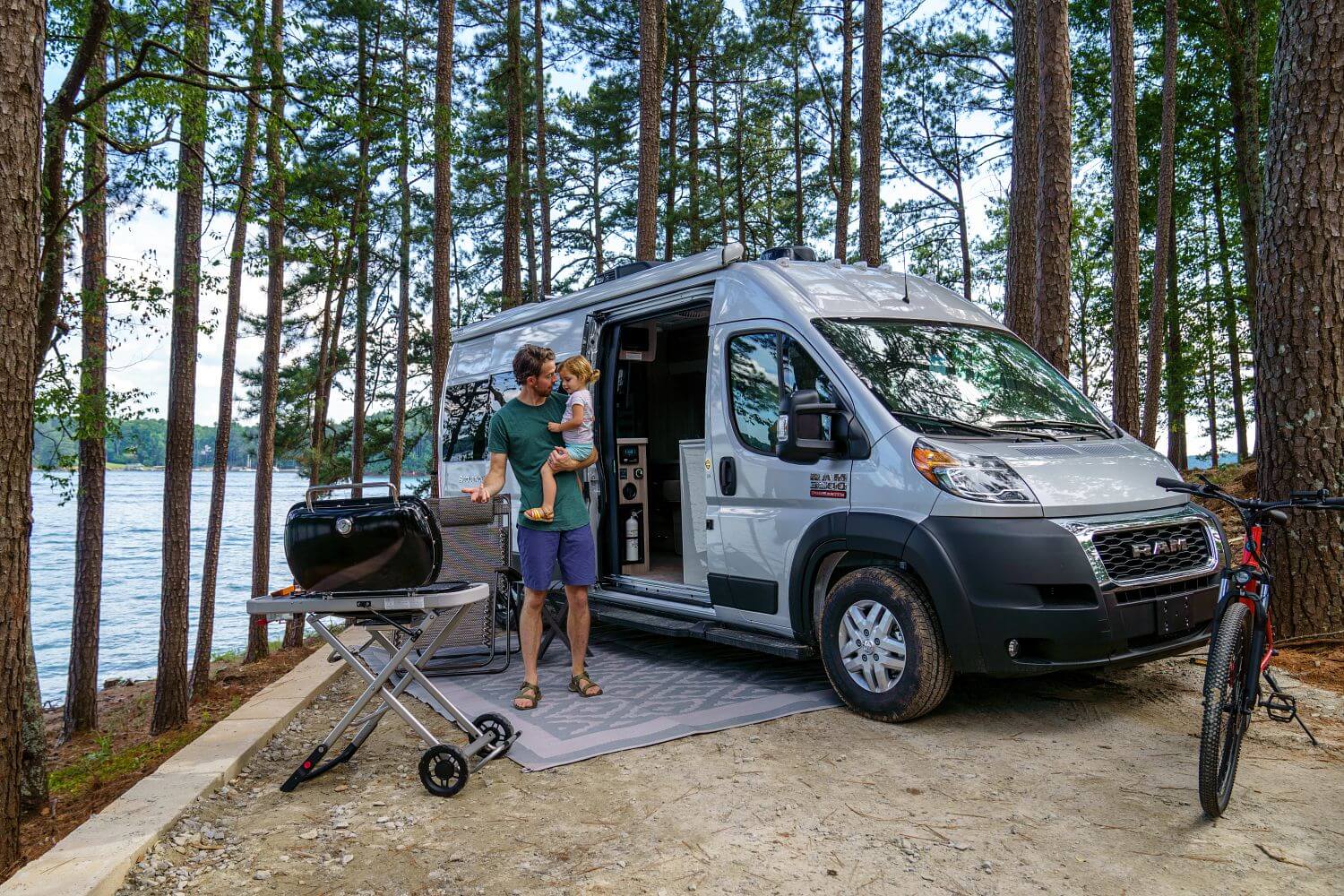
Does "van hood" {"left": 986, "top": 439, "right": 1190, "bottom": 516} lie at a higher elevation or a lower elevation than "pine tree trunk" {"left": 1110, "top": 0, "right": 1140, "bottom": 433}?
lower

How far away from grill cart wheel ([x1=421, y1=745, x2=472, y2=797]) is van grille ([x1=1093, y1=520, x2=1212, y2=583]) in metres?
2.95

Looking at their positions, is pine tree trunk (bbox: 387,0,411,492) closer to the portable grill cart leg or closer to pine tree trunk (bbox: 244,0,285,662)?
pine tree trunk (bbox: 244,0,285,662)

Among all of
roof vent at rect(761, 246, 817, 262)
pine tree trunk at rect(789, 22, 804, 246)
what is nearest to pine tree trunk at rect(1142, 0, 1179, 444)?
pine tree trunk at rect(789, 22, 804, 246)

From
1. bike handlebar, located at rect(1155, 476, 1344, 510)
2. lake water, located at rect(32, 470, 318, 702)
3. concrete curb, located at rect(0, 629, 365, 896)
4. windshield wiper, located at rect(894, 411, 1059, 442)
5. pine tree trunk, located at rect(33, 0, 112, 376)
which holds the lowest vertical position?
lake water, located at rect(32, 470, 318, 702)

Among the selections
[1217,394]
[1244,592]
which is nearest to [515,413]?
Answer: [1244,592]

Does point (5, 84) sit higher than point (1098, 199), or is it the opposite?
point (1098, 199)

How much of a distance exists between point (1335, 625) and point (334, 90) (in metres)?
8.41

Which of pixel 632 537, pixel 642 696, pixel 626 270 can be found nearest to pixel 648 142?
pixel 626 270

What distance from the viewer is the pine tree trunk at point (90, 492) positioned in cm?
1000

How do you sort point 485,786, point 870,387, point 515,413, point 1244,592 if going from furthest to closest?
point 515,413 < point 870,387 < point 485,786 < point 1244,592

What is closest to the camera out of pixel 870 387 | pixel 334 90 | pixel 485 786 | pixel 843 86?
pixel 485 786

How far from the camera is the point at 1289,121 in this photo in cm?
539

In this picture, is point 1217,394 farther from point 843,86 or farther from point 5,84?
point 5,84

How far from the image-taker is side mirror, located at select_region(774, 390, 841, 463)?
468cm
